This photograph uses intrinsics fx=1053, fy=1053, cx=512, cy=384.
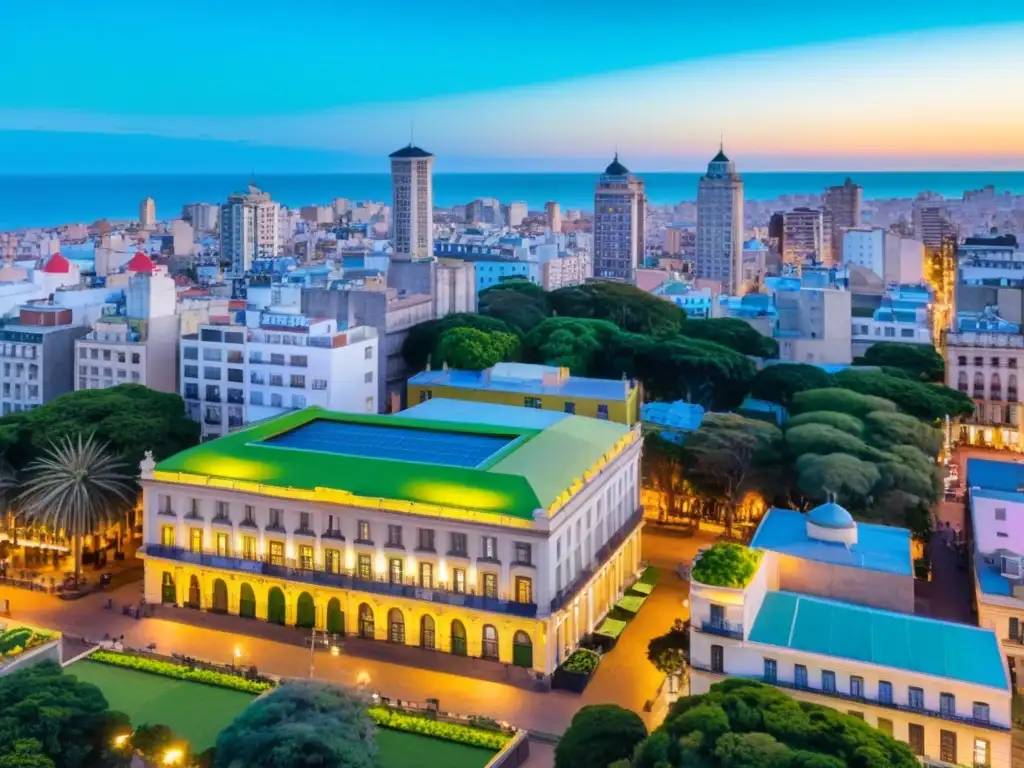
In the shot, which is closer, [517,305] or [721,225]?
[517,305]

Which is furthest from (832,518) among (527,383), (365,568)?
(527,383)

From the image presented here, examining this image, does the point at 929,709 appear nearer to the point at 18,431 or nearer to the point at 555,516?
the point at 555,516

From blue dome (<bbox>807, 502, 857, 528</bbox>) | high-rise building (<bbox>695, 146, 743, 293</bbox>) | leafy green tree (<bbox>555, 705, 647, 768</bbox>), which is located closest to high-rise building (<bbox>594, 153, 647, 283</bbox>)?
high-rise building (<bbox>695, 146, 743, 293</bbox>)

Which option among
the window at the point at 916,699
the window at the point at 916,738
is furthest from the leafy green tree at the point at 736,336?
the window at the point at 916,738

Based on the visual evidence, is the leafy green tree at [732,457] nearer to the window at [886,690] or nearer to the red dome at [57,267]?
the window at [886,690]

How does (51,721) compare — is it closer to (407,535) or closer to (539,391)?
(407,535)

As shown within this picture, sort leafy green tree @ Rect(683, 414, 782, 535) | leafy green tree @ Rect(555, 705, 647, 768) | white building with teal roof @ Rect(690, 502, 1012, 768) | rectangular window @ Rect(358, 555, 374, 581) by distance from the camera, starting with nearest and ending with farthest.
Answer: leafy green tree @ Rect(555, 705, 647, 768), white building with teal roof @ Rect(690, 502, 1012, 768), rectangular window @ Rect(358, 555, 374, 581), leafy green tree @ Rect(683, 414, 782, 535)

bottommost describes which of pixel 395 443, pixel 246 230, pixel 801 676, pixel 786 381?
pixel 801 676

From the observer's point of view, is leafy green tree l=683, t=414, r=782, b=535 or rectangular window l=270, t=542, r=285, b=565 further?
Answer: leafy green tree l=683, t=414, r=782, b=535

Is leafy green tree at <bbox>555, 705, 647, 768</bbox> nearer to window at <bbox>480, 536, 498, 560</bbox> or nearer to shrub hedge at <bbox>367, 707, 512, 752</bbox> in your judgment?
shrub hedge at <bbox>367, 707, 512, 752</bbox>
